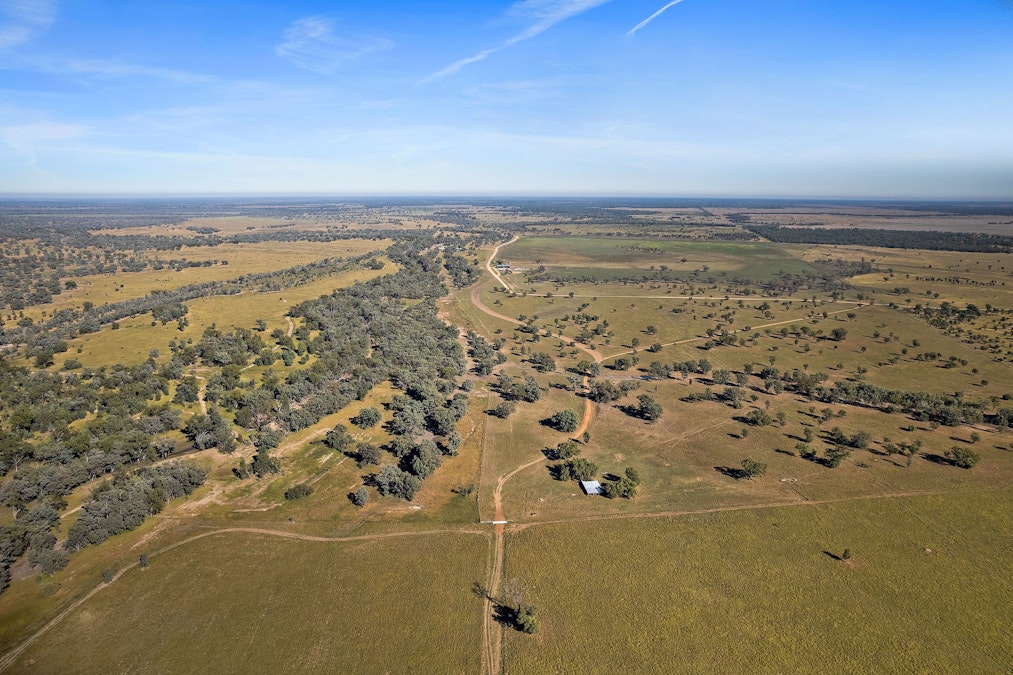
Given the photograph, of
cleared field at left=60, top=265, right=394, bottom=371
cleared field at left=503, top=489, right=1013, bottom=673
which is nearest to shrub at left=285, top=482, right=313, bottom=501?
cleared field at left=503, top=489, right=1013, bottom=673

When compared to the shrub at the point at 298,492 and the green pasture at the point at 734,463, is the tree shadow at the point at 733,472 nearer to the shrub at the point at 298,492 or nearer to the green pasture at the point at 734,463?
the green pasture at the point at 734,463

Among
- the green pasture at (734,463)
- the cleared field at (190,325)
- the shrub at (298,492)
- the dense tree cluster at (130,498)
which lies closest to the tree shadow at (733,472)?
the green pasture at (734,463)

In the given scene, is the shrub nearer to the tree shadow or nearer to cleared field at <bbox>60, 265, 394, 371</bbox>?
cleared field at <bbox>60, 265, 394, 371</bbox>

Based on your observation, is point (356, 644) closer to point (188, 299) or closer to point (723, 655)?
point (723, 655)

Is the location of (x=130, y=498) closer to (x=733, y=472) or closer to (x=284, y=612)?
(x=284, y=612)

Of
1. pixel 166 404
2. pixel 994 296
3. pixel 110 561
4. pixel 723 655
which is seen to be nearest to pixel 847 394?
pixel 723 655

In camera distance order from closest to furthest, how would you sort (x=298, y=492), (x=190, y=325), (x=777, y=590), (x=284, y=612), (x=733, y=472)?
(x=284, y=612)
(x=777, y=590)
(x=298, y=492)
(x=733, y=472)
(x=190, y=325)

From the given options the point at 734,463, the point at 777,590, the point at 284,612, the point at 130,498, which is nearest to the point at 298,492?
the point at 130,498
